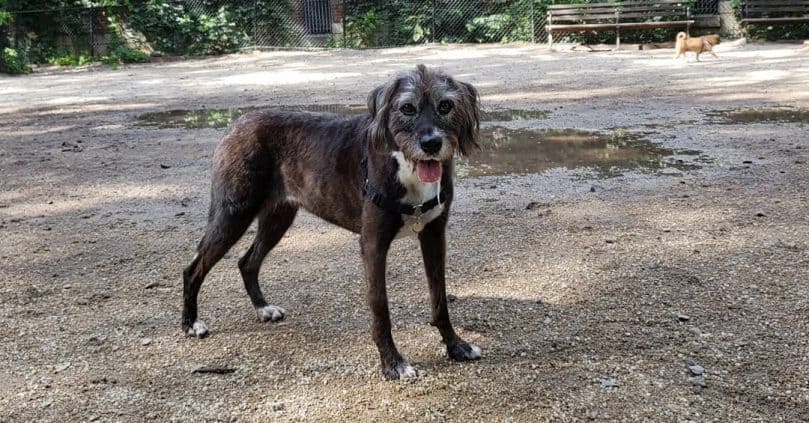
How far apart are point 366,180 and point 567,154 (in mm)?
5451

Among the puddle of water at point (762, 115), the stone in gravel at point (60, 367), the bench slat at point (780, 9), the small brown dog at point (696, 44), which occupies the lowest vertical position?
the stone in gravel at point (60, 367)

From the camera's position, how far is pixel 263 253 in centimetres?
475

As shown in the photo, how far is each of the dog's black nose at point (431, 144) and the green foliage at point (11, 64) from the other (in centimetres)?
2415

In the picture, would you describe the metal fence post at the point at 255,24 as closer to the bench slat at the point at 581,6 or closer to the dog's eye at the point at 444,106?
the bench slat at the point at 581,6

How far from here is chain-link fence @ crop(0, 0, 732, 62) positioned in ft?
89.6

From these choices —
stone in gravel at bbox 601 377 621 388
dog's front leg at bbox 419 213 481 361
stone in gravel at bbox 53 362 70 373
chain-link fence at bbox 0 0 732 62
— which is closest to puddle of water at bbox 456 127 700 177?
dog's front leg at bbox 419 213 481 361

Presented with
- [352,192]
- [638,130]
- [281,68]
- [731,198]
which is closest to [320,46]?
[281,68]

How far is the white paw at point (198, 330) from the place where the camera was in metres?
4.38

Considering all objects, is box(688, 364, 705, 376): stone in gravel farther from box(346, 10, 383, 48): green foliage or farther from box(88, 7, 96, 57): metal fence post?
box(88, 7, 96, 57): metal fence post

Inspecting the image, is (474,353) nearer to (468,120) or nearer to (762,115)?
(468,120)

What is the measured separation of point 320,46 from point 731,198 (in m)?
Result: 24.6

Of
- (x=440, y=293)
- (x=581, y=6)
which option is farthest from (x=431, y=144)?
(x=581, y=6)

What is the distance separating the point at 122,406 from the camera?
11.8 feet

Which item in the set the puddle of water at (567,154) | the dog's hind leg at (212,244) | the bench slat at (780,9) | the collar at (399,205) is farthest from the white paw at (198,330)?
the bench slat at (780,9)
